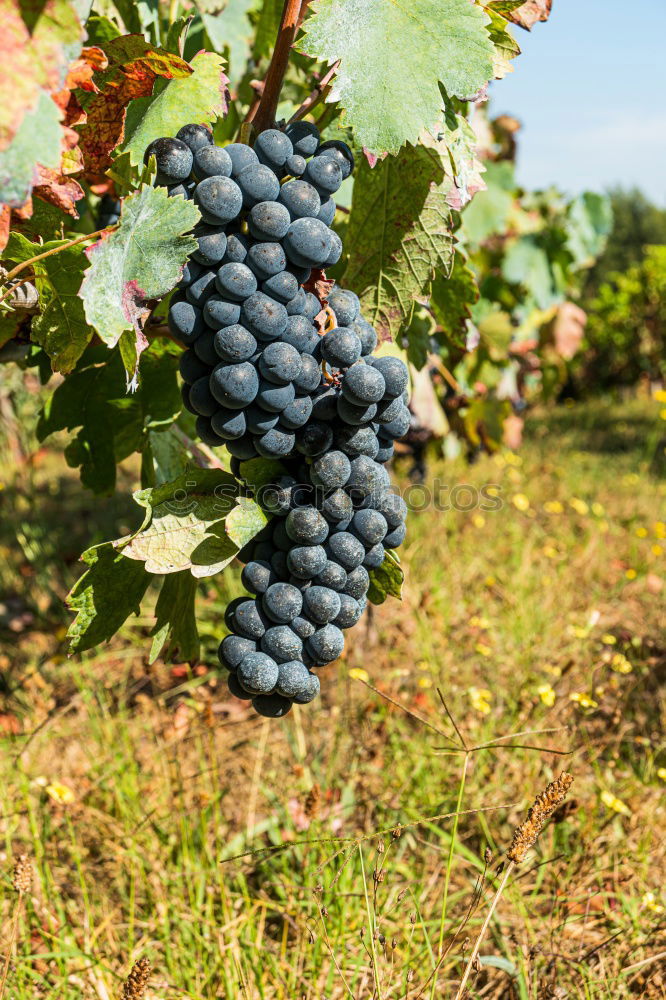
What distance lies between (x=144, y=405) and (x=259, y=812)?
1.13 meters

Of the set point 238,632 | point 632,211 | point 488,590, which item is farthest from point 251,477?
point 632,211

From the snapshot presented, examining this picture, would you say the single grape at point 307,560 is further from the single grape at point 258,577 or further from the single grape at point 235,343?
the single grape at point 235,343

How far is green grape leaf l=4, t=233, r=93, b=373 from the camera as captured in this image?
3.59ft

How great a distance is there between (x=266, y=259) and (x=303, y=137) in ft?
0.73

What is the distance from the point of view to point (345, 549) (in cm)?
112

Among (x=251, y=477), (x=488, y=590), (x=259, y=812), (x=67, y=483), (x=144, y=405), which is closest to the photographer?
(x=251, y=477)

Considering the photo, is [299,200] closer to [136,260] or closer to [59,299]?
[136,260]

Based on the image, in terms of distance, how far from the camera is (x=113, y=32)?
1.23 m

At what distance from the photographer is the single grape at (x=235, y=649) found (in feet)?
3.71

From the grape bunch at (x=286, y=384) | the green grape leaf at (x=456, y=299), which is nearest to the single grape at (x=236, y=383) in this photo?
the grape bunch at (x=286, y=384)

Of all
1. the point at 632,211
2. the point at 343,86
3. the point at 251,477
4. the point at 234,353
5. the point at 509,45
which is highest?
the point at 632,211

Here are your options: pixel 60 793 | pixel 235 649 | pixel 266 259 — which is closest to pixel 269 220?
pixel 266 259

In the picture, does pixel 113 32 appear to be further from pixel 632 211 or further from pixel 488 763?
pixel 632 211

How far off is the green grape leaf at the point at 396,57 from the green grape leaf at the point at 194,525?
1.71 ft
